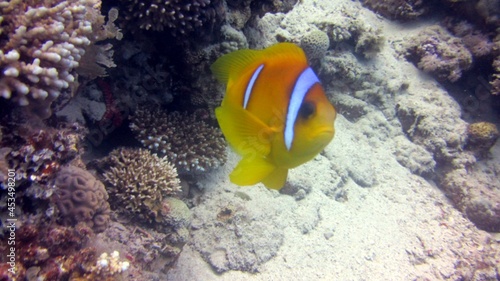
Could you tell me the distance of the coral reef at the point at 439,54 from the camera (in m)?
7.36

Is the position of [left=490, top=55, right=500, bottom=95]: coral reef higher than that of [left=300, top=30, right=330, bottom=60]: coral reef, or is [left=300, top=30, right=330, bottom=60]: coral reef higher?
[left=490, top=55, right=500, bottom=95]: coral reef

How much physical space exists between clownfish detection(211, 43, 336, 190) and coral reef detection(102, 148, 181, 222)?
237 centimetres

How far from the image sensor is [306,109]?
1.47 metres

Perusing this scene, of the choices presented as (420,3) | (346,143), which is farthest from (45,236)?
(420,3)

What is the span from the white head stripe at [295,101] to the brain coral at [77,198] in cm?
230

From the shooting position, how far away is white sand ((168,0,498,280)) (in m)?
4.17

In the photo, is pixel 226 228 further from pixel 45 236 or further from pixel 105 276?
pixel 45 236

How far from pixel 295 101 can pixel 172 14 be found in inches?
108

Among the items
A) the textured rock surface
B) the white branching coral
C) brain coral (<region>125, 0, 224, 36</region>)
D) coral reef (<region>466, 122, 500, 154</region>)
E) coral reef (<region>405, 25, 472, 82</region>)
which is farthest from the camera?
coral reef (<region>405, 25, 472, 82</region>)

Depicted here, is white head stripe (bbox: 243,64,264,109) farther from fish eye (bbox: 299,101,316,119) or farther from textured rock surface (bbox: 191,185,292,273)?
textured rock surface (bbox: 191,185,292,273)

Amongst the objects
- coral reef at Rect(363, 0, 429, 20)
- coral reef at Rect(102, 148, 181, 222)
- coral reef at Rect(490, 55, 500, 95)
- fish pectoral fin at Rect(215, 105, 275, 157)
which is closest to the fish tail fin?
fish pectoral fin at Rect(215, 105, 275, 157)

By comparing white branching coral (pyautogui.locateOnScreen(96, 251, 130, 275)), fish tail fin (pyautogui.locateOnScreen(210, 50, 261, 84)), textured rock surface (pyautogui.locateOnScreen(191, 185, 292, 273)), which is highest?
→ fish tail fin (pyautogui.locateOnScreen(210, 50, 261, 84))

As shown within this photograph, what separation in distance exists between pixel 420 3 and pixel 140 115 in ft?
26.1

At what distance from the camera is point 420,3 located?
319 inches
